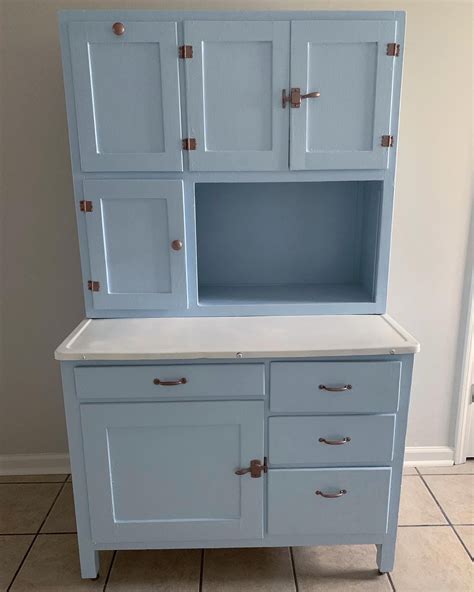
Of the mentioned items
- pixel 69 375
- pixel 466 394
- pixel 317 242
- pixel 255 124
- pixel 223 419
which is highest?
pixel 255 124

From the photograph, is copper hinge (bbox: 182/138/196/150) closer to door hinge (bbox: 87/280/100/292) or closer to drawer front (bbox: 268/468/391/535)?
door hinge (bbox: 87/280/100/292)

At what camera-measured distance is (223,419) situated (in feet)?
5.28

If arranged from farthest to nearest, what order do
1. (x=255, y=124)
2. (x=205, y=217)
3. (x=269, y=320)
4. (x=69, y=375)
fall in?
(x=205, y=217)
(x=269, y=320)
(x=255, y=124)
(x=69, y=375)

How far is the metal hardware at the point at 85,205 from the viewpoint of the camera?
1732 mm

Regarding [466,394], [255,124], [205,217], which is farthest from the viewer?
[466,394]

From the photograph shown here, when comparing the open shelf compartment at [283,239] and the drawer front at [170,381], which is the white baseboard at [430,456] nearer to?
the open shelf compartment at [283,239]

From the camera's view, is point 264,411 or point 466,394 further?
point 466,394

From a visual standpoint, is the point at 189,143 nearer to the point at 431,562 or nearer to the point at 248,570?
the point at 248,570

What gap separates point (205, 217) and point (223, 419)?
866mm

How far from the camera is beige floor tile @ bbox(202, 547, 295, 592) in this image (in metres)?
1.74

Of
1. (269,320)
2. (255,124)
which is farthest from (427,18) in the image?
(269,320)

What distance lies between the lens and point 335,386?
1595mm

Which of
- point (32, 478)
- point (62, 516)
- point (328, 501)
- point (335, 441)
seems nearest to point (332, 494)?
point (328, 501)

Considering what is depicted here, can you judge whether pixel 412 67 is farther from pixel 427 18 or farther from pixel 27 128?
pixel 27 128
